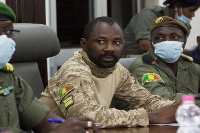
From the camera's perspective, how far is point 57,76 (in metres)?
3.12

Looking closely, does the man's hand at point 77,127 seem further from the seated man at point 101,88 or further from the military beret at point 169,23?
the military beret at point 169,23

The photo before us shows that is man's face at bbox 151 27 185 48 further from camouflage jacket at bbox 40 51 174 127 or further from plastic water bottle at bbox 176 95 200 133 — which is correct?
plastic water bottle at bbox 176 95 200 133

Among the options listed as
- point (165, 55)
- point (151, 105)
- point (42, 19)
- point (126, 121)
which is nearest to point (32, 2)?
point (42, 19)

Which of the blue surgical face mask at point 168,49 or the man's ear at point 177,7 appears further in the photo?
the man's ear at point 177,7

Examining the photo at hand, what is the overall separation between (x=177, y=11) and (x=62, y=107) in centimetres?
237

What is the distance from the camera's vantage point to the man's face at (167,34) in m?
3.89

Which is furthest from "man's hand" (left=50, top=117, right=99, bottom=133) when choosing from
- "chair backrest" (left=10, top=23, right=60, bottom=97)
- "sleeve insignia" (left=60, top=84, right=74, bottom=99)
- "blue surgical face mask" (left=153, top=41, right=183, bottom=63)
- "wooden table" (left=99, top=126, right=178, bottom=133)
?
"blue surgical face mask" (left=153, top=41, right=183, bottom=63)

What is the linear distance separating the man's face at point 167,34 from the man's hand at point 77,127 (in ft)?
5.23

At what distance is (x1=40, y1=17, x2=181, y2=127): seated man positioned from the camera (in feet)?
9.31

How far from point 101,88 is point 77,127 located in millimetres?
854

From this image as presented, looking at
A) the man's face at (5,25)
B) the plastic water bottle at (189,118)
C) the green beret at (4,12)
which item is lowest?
Answer: the plastic water bottle at (189,118)

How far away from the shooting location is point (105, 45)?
3146 mm

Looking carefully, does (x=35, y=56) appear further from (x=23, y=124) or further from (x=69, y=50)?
(x=69, y=50)

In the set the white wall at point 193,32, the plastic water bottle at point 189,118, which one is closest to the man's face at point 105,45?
the plastic water bottle at point 189,118
